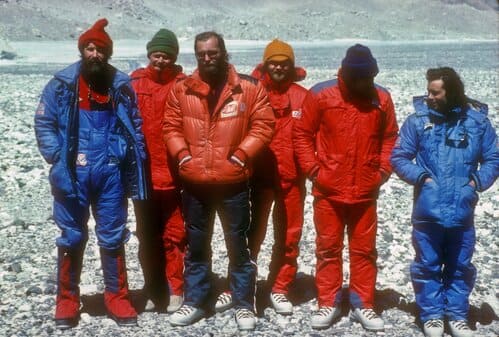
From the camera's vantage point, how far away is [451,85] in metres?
4.62

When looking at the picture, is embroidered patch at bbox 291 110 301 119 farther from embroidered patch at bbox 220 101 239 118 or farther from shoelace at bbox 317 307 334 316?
shoelace at bbox 317 307 334 316

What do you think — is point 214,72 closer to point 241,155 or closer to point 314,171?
point 241,155

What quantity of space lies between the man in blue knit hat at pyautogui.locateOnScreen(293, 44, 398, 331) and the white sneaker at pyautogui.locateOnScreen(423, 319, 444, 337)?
34 cm

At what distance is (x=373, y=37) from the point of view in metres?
80.2

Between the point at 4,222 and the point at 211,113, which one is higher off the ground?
the point at 211,113

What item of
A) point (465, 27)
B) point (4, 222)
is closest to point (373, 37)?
point (465, 27)

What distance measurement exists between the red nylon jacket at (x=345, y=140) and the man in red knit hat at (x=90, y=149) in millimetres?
1257

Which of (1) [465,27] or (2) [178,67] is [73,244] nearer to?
(2) [178,67]

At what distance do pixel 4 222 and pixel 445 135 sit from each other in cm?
539

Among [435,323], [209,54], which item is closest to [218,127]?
[209,54]

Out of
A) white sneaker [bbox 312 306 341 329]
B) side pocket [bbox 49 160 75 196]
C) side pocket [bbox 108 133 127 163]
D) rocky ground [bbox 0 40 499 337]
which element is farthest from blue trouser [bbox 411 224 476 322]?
side pocket [bbox 49 160 75 196]

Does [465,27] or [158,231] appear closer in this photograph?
[158,231]

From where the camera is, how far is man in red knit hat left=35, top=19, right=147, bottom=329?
4.71 metres

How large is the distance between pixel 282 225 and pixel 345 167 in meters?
0.81
